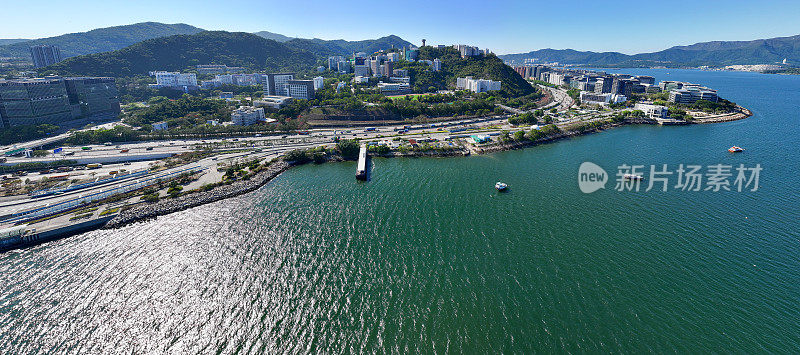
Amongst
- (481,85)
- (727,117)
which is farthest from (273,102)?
(727,117)

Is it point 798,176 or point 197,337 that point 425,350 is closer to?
point 197,337

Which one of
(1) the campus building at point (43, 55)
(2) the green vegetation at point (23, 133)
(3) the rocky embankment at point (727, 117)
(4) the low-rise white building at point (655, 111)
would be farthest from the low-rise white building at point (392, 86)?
(1) the campus building at point (43, 55)

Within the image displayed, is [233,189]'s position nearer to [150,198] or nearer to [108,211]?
[150,198]

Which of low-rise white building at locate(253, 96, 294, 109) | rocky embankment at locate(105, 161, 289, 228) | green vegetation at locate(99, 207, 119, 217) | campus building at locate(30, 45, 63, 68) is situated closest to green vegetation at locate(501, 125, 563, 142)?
rocky embankment at locate(105, 161, 289, 228)

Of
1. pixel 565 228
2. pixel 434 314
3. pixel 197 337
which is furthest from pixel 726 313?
pixel 197 337

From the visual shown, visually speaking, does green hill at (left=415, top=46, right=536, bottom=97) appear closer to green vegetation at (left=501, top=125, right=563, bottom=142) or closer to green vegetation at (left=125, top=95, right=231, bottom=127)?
green vegetation at (left=501, top=125, right=563, bottom=142)

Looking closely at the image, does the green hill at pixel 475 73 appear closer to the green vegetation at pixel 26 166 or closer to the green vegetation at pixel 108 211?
the green vegetation at pixel 26 166

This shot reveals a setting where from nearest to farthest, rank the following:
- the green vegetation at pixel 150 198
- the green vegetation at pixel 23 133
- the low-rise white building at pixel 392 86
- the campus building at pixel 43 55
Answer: the green vegetation at pixel 150 198 < the green vegetation at pixel 23 133 < the low-rise white building at pixel 392 86 < the campus building at pixel 43 55
